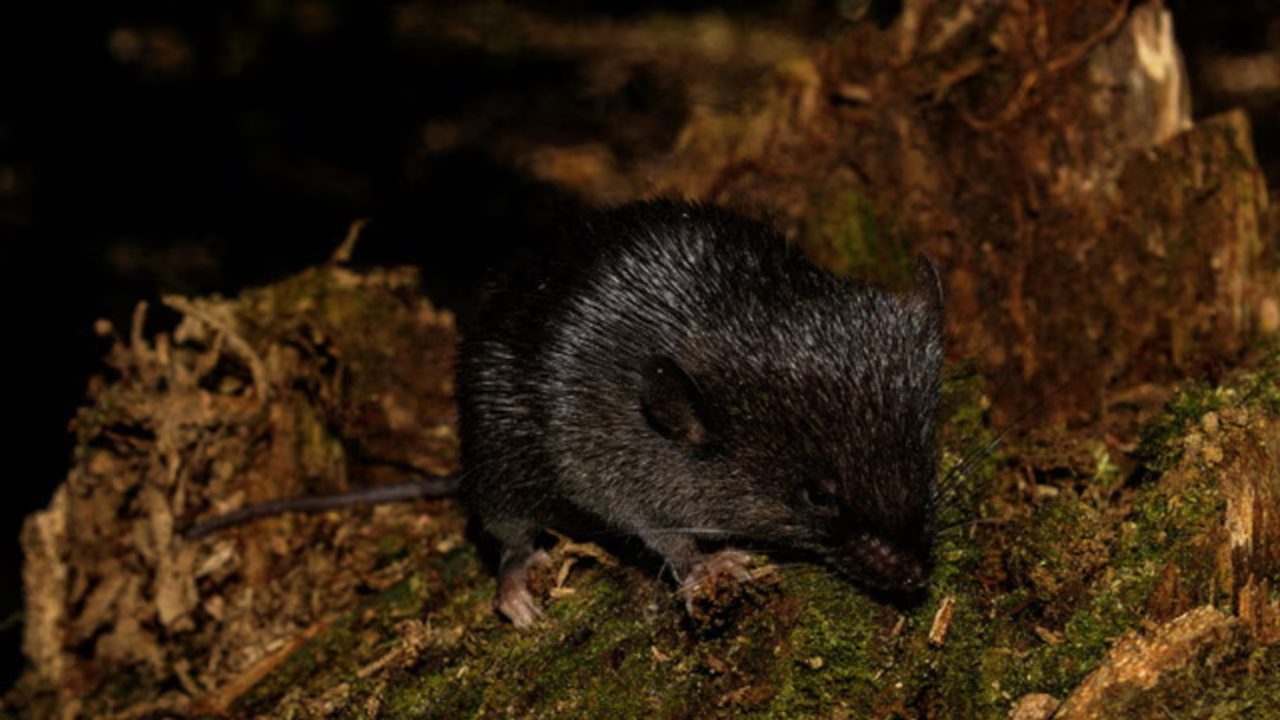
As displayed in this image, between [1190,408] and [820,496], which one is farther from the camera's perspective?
[1190,408]

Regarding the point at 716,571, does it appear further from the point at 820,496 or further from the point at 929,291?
the point at 929,291

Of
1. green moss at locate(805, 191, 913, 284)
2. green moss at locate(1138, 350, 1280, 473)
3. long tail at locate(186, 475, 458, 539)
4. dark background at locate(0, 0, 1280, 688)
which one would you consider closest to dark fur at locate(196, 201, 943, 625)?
green moss at locate(1138, 350, 1280, 473)

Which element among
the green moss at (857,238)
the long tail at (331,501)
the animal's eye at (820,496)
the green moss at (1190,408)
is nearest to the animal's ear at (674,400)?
the animal's eye at (820,496)

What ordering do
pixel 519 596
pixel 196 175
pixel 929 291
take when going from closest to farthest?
pixel 929 291
pixel 519 596
pixel 196 175

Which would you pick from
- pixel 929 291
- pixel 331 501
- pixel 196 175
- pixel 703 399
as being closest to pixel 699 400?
pixel 703 399

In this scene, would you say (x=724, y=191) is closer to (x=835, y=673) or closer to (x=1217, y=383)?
(x=1217, y=383)

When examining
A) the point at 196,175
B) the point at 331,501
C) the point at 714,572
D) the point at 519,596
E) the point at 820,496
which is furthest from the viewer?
the point at 196,175

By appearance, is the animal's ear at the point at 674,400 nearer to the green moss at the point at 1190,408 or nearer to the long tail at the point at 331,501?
the green moss at the point at 1190,408
